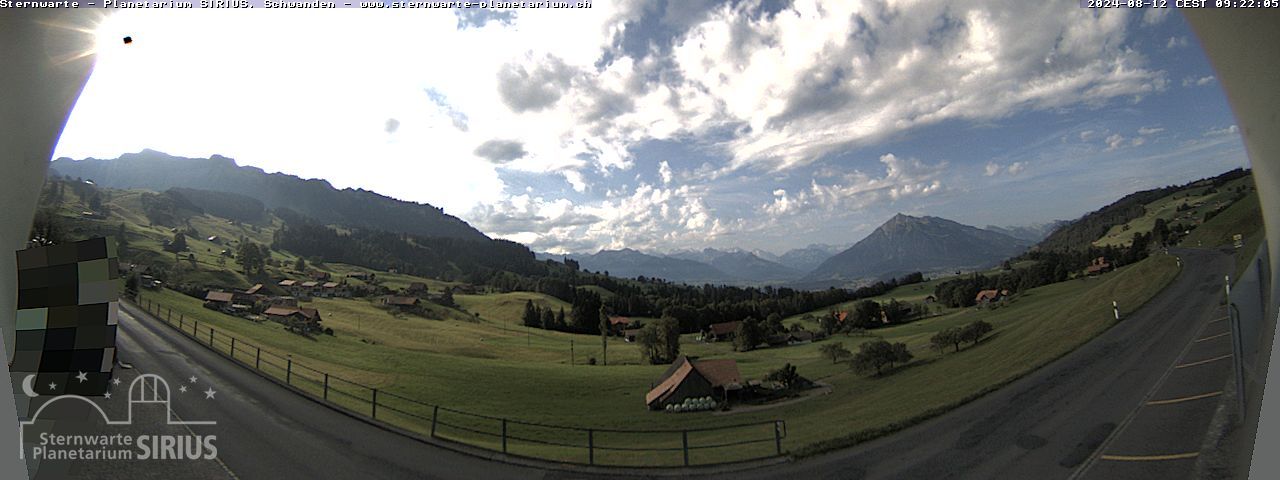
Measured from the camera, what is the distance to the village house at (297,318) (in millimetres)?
4578

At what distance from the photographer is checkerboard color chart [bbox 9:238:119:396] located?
5023mm

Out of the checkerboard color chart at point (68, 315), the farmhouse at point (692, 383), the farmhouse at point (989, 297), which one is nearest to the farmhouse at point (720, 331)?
the farmhouse at point (692, 383)

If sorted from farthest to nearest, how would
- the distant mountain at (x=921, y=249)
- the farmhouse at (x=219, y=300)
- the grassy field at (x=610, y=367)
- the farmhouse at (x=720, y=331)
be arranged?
the farmhouse at (x=219, y=300) < the distant mountain at (x=921, y=249) < the farmhouse at (x=720, y=331) < the grassy field at (x=610, y=367)

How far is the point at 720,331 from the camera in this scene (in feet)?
13.5

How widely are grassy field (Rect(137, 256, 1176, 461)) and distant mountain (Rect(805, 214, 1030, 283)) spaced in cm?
47

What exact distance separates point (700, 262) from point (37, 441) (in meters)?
7.25

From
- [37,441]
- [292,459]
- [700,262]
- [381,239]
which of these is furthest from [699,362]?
[37,441]

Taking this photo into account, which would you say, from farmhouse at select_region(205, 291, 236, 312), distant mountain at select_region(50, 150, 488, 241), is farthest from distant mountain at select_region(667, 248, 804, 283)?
farmhouse at select_region(205, 291, 236, 312)

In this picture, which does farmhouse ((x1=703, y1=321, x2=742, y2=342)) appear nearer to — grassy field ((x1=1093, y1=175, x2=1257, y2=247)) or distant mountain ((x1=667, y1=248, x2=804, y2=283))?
distant mountain ((x1=667, y1=248, x2=804, y2=283))

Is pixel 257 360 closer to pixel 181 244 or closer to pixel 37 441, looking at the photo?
pixel 181 244

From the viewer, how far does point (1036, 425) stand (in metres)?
A: 4.04

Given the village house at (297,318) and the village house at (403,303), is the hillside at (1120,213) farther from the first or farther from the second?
the village house at (297,318)

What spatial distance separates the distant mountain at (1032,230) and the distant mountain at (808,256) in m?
1.53

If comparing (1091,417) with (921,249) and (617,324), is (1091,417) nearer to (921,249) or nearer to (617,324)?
(921,249)
